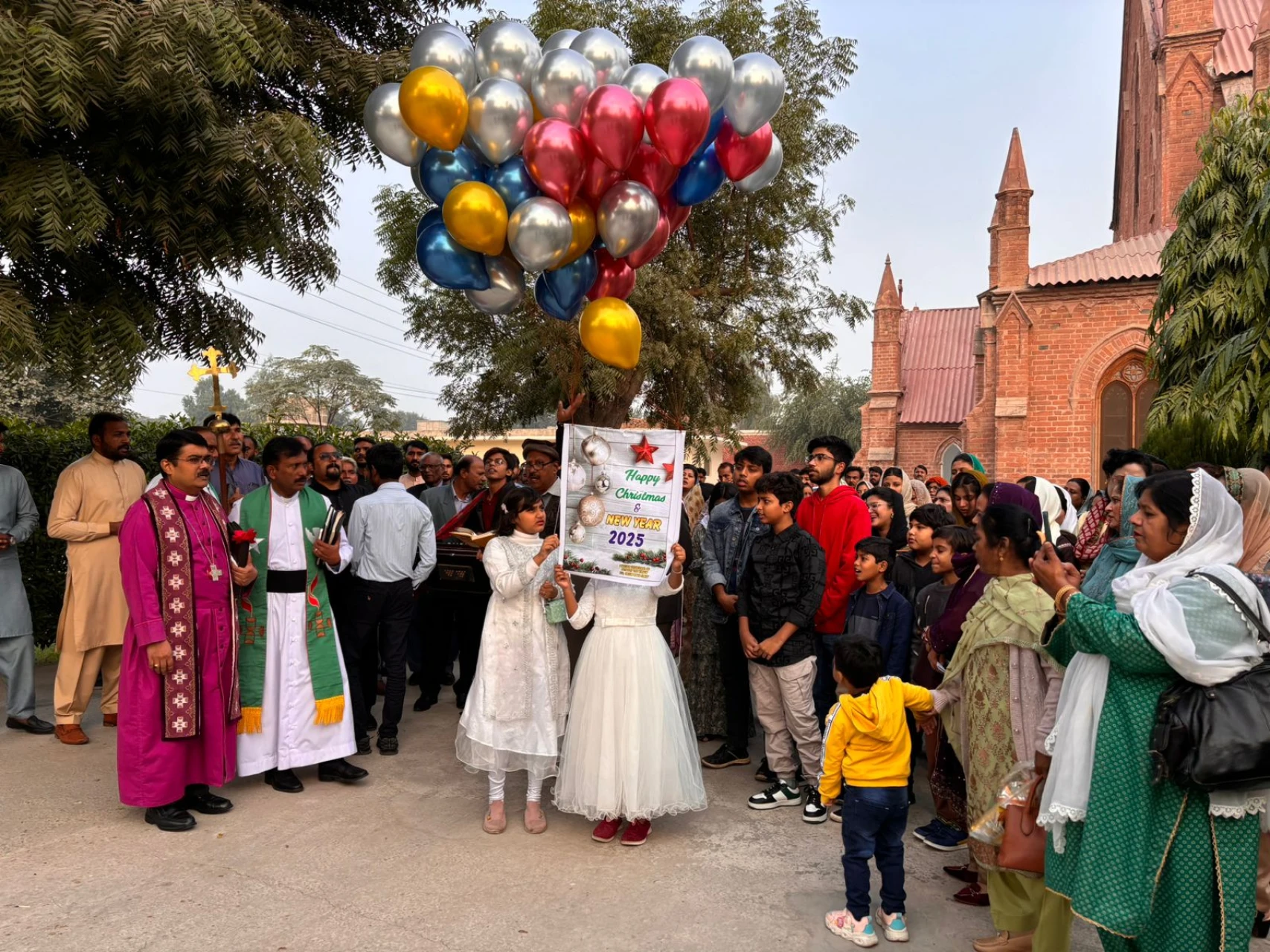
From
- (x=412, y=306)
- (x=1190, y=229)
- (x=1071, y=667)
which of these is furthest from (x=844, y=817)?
(x=412, y=306)

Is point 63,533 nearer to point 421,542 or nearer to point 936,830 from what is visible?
point 421,542

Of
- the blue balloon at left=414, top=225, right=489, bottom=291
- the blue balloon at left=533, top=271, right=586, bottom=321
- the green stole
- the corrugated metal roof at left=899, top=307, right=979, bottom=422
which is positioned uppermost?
the corrugated metal roof at left=899, top=307, right=979, bottom=422

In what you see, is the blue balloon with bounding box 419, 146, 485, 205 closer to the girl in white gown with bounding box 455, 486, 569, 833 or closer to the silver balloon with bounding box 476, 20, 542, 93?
the silver balloon with bounding box 476, 20, 542, 93

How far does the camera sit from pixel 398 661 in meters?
5.89

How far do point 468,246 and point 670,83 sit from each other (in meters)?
1.34

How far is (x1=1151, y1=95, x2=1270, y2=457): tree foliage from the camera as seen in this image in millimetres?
11234

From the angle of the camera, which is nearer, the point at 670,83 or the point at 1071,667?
the point at 1071,667

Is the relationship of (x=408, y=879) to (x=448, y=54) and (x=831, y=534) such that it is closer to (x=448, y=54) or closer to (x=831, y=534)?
(x=831, y=534)

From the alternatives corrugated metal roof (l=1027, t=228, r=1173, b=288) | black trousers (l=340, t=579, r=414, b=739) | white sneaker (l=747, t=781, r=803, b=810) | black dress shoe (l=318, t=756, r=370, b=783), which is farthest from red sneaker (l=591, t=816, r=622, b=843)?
corrugated metal roof (l=1027, t=228, r=1173, b=288)

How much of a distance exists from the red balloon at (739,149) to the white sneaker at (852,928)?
12.8 ft

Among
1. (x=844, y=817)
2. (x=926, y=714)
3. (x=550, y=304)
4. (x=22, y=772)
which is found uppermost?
(x=550, y=304)

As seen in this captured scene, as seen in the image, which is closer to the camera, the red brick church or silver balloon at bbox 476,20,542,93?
silver balloon at bbox 476,20,542,93

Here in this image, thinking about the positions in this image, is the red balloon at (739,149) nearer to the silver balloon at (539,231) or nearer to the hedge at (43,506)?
the silver balloon at (539,231)

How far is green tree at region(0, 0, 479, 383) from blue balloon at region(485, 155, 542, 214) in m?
1.28
